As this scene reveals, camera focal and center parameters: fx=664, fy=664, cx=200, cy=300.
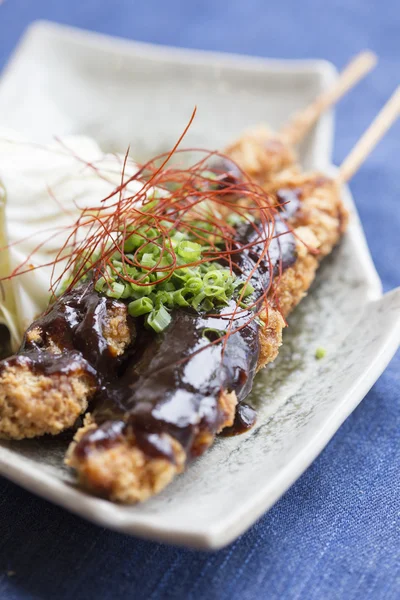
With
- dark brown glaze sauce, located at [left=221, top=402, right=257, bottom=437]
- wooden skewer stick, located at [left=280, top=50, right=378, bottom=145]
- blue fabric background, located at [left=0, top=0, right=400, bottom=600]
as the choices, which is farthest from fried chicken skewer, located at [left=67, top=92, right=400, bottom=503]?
wooden skewer stick, located at [left=280, top=50, right=378, bottom=145]

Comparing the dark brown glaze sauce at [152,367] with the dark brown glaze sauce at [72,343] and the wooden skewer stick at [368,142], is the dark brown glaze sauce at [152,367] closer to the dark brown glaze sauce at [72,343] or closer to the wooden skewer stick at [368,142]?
the dark brown glaze sauce at [72,343]

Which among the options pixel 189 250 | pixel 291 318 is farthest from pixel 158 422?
pixel 291 318

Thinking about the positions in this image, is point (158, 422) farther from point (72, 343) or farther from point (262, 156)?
point (262, 156)

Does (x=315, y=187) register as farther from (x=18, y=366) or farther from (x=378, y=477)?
(x=18, y=366)

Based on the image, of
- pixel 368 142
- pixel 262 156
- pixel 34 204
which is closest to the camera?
pixel 34 204

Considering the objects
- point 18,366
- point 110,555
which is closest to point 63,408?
point 18,366
